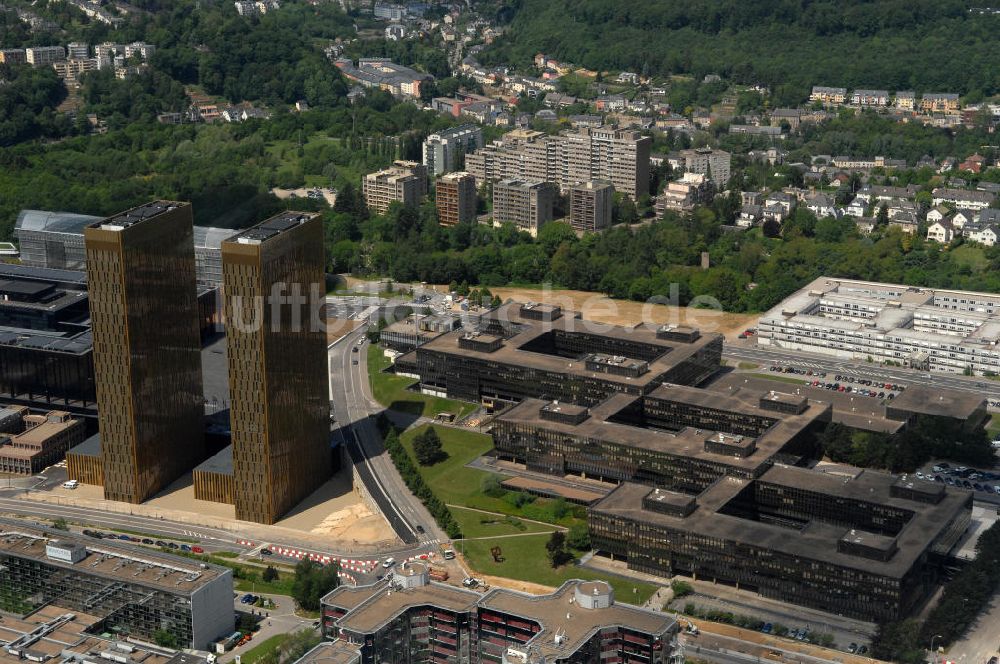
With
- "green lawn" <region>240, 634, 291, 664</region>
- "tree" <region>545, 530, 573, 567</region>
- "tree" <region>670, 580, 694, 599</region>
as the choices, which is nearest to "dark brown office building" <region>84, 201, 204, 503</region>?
"green lawn" <region>240, 634, 291, 664</region>

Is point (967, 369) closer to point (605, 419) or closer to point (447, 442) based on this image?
point (605, 419)

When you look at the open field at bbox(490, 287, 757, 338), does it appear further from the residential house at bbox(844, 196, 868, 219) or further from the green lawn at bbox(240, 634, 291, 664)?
the green lawn at bbox(240, 634, 291, 664)

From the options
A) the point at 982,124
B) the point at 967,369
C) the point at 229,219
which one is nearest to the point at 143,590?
the point at 967,369

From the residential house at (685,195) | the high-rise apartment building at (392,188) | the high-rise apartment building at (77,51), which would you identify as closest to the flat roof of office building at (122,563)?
the high-rise apartment building at (392,188)

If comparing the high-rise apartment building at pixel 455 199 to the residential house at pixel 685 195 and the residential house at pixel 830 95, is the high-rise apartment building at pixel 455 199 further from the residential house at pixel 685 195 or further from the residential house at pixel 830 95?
the residential house at pixel 830 95

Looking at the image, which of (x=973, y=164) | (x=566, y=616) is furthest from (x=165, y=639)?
(x=973, y=164)

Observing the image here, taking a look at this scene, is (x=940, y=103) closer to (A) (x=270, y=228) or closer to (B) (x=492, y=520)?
(B) (x=492, y=520)
